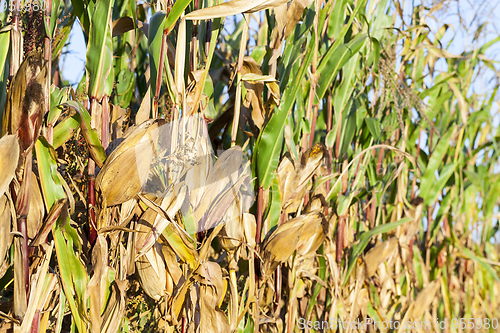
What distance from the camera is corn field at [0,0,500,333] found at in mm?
538

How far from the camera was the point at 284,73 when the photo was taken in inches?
29.4

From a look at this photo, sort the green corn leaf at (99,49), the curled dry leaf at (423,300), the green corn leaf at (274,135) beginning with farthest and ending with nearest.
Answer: the curled dry leaf at (423,300), the green corn leaf at (274,135), the green corn leaf at (99,49)

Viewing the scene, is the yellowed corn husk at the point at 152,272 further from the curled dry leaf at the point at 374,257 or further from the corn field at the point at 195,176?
the curled dry leaf at the point at 374,257

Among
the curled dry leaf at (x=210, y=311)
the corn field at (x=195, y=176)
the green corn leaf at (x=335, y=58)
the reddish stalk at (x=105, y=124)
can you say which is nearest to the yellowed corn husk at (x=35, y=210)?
the corn field at (x=195, y=176)

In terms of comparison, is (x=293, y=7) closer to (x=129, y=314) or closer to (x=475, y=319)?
(x=129, y=314)

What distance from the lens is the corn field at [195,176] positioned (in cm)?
54

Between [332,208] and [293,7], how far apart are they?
508 millimetres

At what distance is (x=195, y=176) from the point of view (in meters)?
0.64

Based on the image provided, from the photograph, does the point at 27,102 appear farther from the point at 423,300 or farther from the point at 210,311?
the point at 423,300

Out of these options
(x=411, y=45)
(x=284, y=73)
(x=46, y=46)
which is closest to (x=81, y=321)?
(x=46, y=46)

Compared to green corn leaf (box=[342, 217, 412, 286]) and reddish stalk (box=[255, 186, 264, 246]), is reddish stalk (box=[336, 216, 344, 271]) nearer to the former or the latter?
Answer: green corn leaf (box=[342, 217, 412, 286])

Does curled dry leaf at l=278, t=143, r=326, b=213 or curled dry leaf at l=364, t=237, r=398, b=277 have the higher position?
curled dry leaf at l=278, t=143, r=326, b=213

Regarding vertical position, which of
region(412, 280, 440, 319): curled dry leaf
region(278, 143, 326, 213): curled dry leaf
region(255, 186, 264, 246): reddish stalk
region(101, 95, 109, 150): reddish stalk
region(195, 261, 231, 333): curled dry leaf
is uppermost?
region(101, 95, 109, 150): reddish stalk

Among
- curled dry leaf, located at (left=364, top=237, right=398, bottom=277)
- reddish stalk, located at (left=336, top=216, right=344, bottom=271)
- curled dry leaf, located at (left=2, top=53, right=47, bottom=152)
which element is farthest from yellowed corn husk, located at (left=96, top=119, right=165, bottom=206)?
curled dry leaf, located at (left=364, top=237, right=398, bottom=277)
